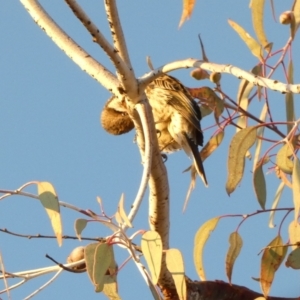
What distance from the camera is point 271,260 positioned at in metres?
2.63

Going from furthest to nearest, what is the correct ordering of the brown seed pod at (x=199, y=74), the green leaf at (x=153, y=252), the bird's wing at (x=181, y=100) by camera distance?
the bird's wing at (x=181, y=100) < the brown seed pod at (x=199, y=74) < the green leaf at (x=153, y=252)

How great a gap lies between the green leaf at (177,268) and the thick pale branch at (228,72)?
0.45 meters

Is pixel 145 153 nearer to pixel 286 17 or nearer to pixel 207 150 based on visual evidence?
pixel 286 17

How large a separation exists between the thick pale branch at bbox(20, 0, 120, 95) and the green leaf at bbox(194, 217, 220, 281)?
0.53m

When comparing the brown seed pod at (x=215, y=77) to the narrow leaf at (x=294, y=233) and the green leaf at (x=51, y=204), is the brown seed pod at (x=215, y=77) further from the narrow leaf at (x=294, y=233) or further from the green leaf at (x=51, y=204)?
the green leaf at (x=51, y=204)

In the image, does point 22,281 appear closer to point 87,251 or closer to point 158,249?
point 87,251

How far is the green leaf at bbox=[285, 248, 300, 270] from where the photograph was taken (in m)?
2.46

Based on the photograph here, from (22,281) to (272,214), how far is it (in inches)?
40.1

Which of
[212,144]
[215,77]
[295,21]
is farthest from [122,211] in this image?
[212,144]

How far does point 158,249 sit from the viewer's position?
221cm

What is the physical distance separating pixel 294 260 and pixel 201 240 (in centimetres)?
30

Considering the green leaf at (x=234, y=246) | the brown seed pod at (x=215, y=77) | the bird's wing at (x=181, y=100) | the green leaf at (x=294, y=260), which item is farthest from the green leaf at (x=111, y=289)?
→ the bird's wing at (x=181, y=100)

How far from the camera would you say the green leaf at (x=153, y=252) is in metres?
2.19

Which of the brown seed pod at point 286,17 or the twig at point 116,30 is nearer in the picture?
the twig at point 116,30
